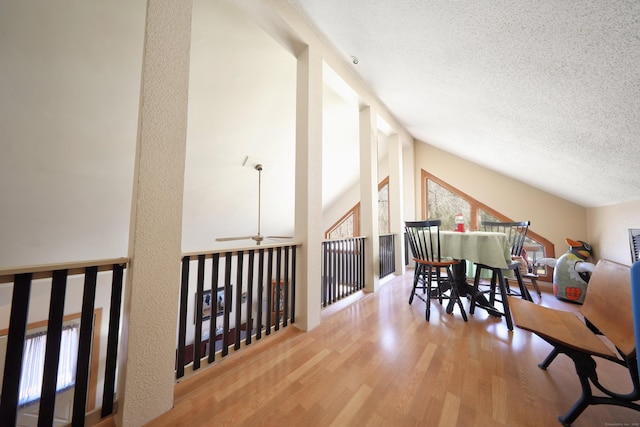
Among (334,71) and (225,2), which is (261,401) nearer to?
(225,2)

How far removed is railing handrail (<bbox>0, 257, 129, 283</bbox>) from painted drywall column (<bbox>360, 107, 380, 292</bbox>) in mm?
2639

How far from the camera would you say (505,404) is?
3.73 feet

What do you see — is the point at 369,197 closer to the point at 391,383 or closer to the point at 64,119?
the point at 391,383

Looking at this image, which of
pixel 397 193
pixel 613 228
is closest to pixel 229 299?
pixel 397 193

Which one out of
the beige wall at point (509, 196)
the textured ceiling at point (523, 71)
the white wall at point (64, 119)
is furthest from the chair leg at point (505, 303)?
the white wall at point (64, 119)

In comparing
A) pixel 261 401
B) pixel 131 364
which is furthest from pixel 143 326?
pixel 261 401

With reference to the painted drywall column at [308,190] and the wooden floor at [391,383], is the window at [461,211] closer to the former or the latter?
the wooden floor at [391,383]

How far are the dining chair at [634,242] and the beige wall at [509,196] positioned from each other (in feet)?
3.72

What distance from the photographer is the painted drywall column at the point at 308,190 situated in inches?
79.8

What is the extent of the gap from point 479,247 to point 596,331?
1.03 m

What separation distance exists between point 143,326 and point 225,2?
2.37 metres

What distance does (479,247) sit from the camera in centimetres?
221

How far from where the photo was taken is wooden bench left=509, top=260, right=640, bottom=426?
0.94 m

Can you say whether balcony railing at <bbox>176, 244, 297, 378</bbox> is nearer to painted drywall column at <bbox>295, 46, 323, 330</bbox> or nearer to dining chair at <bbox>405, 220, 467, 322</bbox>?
painted drywall column at <bbox>295, 46, 323, 330</bbox>
